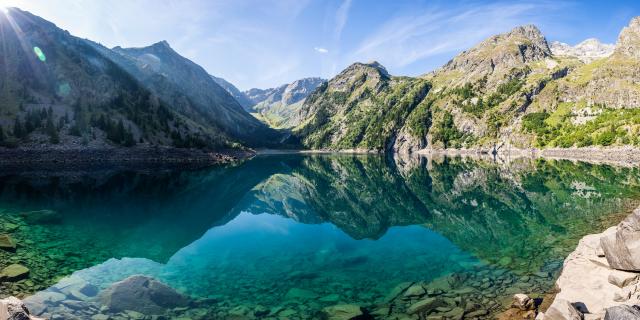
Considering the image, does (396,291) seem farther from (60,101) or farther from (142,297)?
(60,101)

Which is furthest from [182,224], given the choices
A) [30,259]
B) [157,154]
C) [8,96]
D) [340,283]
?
[8,96]

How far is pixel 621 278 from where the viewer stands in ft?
56.0

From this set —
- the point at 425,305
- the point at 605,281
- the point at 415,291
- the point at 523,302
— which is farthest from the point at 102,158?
the point at 605,281

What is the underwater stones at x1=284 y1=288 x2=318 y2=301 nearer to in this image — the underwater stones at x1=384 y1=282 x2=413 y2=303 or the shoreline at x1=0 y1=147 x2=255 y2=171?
the underwater stones at x1=384 y1=282 x2=413 y2=303

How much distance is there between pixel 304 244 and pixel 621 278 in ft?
85.2

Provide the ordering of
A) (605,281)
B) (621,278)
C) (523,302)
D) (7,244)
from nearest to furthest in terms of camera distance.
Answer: (621,278), (605,281), (523,302), (7,244)

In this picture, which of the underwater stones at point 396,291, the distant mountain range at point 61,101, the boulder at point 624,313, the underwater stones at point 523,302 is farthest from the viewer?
the distant mountain range at point 61,101

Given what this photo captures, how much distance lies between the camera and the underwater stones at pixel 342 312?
19473mm

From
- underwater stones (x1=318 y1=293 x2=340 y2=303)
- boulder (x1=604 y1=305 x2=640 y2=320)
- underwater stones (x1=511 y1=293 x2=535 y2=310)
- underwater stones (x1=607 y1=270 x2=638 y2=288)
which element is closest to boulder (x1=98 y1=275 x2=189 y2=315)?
underwater stones (x1=318 y1=293 x2=340 y2=303)

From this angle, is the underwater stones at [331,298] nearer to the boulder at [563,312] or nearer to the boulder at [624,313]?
the boulder at [563,312]

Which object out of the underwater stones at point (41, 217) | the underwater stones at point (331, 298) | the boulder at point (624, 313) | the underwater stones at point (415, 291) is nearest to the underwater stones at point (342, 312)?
the underwater stones at point (331, 298)

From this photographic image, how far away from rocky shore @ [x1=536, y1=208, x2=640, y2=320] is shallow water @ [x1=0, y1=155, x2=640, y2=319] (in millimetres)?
2933

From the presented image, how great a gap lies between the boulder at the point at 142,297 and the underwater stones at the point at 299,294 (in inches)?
253

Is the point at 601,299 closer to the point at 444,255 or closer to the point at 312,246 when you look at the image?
the point at 444,255
